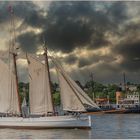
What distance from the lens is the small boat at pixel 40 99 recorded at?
50.3 meters

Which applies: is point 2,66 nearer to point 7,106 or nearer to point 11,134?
point 7,106

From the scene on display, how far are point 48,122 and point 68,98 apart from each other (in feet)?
10.2

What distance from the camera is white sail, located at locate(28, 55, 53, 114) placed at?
5198 centimetres

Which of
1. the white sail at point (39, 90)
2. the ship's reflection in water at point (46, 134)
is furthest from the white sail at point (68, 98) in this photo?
the ship's reflection in water at point (46, 134)

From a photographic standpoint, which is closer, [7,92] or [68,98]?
[68,98]

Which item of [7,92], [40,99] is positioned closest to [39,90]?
[40,99]

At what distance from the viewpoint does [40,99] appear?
171 feet

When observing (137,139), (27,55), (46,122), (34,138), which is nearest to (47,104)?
(46,122)

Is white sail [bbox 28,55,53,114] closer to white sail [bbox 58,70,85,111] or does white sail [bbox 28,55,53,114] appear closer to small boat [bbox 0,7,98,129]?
small boat [bbox 0,7,98,129]

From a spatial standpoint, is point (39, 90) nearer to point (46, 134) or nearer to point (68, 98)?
point (68, 98)

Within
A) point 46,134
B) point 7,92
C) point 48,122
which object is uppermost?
point 7,92

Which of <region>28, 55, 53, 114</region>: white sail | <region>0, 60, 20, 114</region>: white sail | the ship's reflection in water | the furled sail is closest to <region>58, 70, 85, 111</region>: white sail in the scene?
the furled sail

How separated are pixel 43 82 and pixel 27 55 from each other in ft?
11.0

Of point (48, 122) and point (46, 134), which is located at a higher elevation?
point (48, 122)
